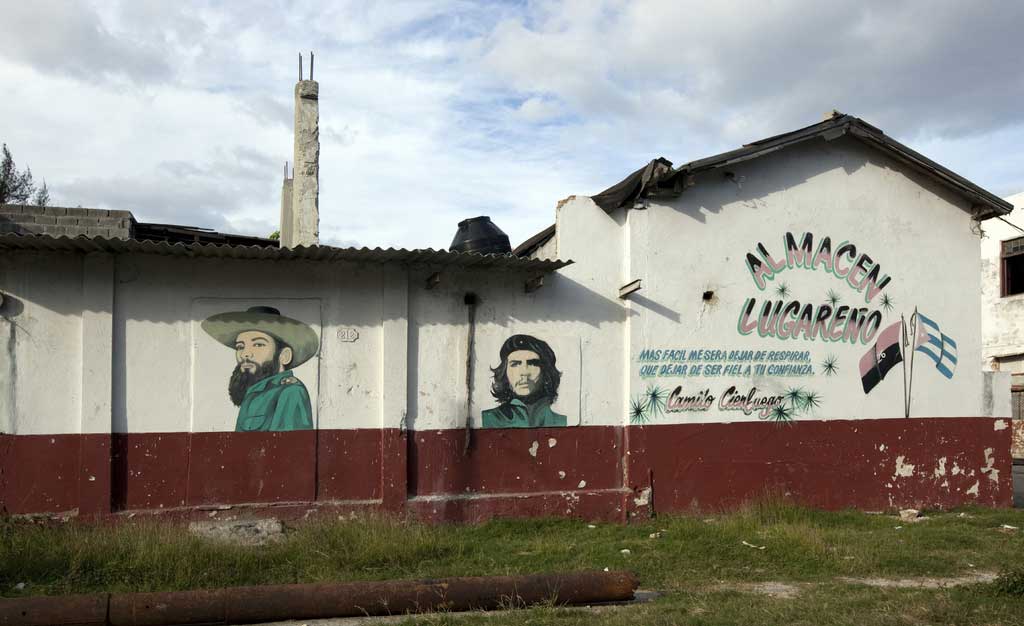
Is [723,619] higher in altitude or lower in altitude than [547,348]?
lower

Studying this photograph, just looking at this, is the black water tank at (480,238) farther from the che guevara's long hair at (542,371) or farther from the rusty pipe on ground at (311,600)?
the rusty pipe on ground at (311,600)

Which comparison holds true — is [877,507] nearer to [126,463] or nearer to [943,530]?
[943,530]

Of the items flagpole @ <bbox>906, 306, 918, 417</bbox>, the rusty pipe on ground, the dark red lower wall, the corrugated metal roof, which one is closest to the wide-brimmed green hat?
the corrugated metal roof

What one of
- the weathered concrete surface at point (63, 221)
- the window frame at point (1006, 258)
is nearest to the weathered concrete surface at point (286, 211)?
the weathered concrete surface at point (63, 221)

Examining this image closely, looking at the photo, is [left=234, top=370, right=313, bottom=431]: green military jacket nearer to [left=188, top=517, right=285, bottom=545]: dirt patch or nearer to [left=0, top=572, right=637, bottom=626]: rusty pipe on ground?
[left=188, top=517, right=285, bottom=545]: dirt patch

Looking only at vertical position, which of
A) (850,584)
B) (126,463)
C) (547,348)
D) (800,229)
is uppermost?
(800,229)

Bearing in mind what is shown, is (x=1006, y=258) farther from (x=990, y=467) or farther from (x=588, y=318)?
(x=588, y=318)

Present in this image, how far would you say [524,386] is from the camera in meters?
10.4

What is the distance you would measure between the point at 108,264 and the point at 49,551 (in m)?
2.91

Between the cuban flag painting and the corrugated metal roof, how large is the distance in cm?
580

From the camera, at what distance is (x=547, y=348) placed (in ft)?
34.5

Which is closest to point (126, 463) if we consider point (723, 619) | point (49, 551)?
point (49, 551)

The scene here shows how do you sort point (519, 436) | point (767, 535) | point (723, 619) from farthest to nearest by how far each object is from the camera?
point (519, 436), point (767, 535), point (723, 619)

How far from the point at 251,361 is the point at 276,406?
56cm
